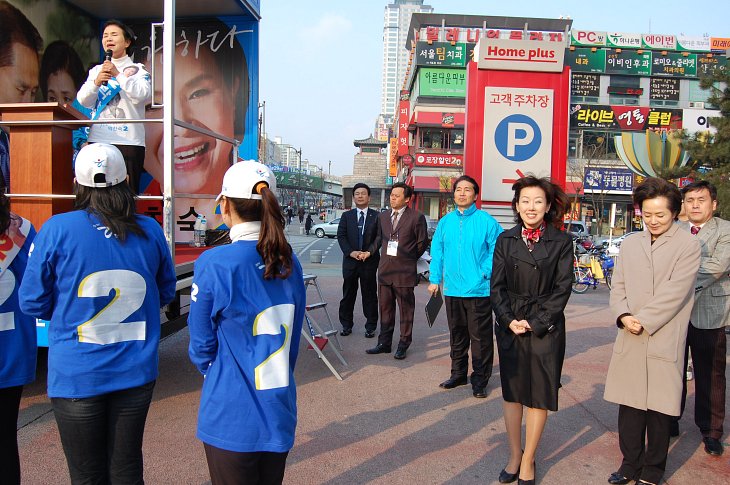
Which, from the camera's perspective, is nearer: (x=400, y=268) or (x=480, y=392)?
(x=480, y=392)

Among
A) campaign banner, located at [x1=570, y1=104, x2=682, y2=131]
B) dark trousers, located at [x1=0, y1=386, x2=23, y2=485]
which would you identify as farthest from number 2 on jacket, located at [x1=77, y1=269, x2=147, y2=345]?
campaign banner, located at [x1=570, y1=104, x2=682, y2=131]

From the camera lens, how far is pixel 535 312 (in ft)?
11.0

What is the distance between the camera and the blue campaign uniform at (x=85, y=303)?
2242 millimetres

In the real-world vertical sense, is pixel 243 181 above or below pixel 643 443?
above

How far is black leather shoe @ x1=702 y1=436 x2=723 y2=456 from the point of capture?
388 centimetres

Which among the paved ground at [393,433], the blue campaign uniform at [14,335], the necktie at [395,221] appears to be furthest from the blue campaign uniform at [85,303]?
the necktie at [395,221]

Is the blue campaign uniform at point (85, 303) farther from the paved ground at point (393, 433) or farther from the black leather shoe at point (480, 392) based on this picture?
the black leather shoe at point (480, 392)

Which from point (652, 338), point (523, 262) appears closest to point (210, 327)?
point (523, 262)

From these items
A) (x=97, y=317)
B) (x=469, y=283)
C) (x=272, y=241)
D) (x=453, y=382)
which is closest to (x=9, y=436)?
(x=97, y=317)

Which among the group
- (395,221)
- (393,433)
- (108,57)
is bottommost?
(393,433)

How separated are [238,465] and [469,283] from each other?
10.6 feet

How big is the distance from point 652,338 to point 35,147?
415cm

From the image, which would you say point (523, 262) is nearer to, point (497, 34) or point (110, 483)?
point (110, 483)

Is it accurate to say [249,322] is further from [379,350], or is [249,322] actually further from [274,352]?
[379,350]
